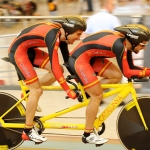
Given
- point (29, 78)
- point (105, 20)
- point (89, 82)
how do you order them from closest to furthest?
point (89, 82) < point (29, 78) < point (105, 20)

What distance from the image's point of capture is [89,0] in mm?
14359

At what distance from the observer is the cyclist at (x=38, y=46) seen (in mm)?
3965

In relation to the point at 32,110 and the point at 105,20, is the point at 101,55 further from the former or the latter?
the point at 105,20

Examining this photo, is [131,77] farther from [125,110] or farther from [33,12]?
[33,12]

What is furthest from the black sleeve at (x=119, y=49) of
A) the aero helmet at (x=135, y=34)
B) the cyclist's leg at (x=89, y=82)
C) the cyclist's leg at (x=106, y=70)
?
the cyclist's leg at (x=106, y=70)

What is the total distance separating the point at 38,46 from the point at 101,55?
0.68 metres

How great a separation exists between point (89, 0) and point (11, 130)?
1044 centimetres

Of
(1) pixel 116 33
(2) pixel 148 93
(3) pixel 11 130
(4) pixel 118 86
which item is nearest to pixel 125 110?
(4) pixel 118 86

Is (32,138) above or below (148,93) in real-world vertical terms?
above

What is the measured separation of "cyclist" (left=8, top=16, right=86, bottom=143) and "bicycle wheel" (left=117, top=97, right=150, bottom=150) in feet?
2.28

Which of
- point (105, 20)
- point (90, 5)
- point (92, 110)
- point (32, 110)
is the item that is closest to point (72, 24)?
point (92, 110)

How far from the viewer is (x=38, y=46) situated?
166 inches

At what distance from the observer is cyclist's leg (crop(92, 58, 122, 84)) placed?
4336 millimetres

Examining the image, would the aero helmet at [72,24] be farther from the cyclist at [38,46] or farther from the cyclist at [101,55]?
the cyclist at [101,55]
